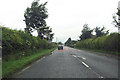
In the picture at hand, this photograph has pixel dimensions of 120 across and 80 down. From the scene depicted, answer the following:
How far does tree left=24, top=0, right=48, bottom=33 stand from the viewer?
1161 inches

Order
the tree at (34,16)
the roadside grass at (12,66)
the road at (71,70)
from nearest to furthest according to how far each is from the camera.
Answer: the road at (71,70), the roadside grass at (12,66), the tree at (34,16)

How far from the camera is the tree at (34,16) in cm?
2949

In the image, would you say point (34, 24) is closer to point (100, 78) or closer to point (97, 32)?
point (100, 78)

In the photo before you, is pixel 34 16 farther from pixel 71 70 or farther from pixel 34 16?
pixel 71 70

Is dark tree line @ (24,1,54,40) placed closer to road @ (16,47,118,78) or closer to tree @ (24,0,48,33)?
tree @ (24,0,48,33)

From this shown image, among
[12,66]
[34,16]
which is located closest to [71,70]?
[12,66]

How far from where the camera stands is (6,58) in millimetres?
10188

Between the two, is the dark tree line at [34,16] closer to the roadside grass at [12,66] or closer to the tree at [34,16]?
the tree at [34,16]

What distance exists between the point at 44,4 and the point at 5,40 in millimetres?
24047

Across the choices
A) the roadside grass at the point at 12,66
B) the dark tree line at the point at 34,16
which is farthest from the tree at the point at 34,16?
the roadside grass at the point at 12,66

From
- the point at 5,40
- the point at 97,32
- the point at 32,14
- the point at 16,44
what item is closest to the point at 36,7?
the point at 32,14

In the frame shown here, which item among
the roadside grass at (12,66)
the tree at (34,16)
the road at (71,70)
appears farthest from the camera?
the tree at (34,16)

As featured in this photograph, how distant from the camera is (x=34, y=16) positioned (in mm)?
29938

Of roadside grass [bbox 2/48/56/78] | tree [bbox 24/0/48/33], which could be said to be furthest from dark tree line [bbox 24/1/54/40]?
roadside grass [bbox 2/48/56/78]
